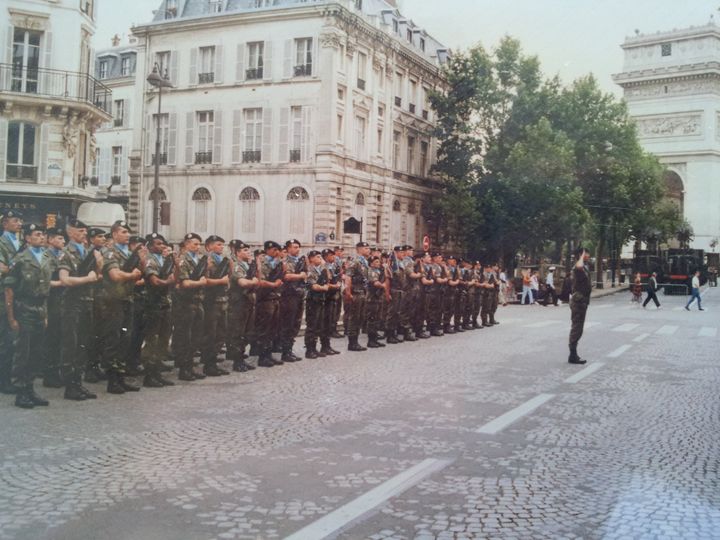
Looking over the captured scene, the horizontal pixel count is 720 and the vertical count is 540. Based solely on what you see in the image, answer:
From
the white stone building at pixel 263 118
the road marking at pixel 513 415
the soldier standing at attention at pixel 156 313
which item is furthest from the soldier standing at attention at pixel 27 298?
the white stone building at pixel 263 118

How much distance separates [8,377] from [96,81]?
14.4m

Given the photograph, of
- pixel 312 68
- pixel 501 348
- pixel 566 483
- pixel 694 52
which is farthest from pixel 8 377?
pixel 694 52

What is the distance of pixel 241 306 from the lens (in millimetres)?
12547

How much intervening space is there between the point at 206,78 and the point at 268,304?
92.7ft

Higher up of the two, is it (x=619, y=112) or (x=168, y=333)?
(x=619, y=112)

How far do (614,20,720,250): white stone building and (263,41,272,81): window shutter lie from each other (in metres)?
30.4

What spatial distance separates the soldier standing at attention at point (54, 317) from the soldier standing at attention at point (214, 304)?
2205 mm

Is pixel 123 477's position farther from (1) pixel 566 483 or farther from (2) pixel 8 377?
(2) pixel 8 377

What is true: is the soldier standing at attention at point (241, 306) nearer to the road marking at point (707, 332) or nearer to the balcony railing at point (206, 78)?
the road marking at point (707, 332)

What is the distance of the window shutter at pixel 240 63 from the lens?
1499 inches

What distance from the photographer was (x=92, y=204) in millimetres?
26609

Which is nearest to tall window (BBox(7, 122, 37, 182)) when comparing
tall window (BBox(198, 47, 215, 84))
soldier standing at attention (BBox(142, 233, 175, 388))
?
soldier standing at attention (BBox(142, 233, 175, 388))

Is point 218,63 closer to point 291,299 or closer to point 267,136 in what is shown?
point 267,136

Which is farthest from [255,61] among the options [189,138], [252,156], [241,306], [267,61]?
Result: [241,306]
